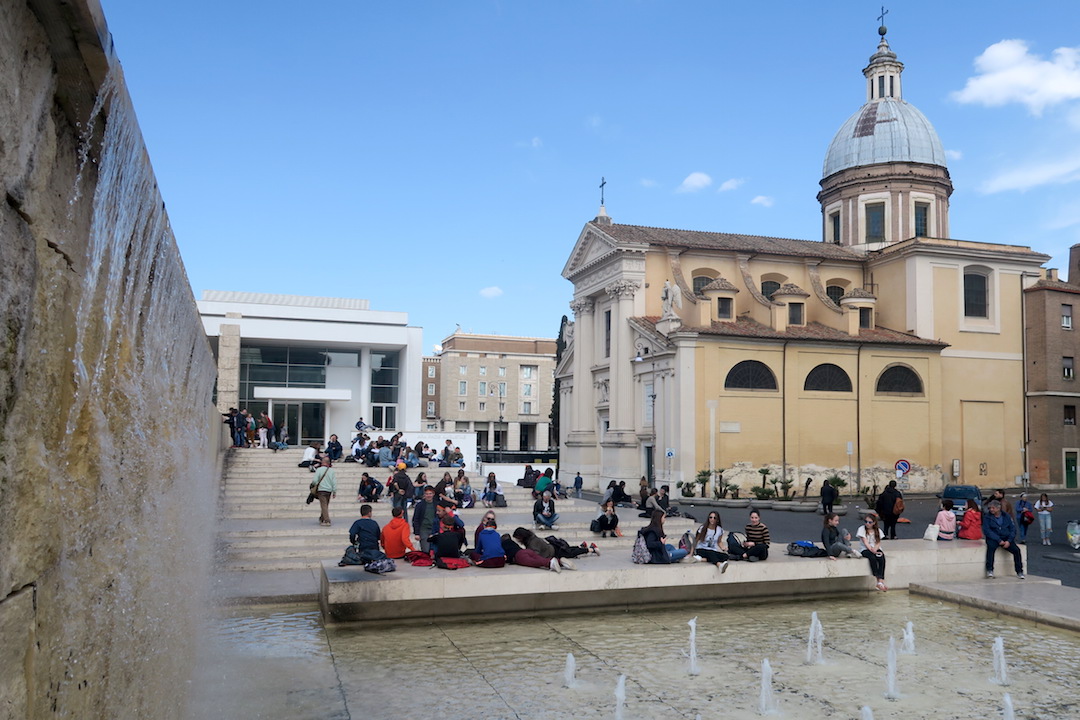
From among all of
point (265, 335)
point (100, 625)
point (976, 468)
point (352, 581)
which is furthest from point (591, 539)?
point (976, 468)

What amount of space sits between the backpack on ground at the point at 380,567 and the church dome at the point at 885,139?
46.5 meters

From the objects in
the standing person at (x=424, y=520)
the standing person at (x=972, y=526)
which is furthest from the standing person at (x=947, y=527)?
the standing person at (x=424, y=520)

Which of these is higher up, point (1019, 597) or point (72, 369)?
point (72, 369)

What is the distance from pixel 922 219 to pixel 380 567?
1832 inches

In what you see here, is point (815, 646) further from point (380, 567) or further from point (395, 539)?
point (395, 539)

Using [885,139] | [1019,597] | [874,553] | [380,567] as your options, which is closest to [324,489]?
[380,567]

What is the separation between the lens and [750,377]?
38688 mm

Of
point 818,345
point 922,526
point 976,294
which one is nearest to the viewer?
point 922,526

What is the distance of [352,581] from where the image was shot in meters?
10.8

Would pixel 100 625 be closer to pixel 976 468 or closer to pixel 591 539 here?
pixel 591 539

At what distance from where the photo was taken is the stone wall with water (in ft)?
6.06

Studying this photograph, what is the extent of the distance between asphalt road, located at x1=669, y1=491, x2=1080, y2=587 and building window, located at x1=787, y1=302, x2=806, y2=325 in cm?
886

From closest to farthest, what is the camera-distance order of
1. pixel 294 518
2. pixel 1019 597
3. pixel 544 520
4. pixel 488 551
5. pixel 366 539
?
pixel 366 539
pixel 488 551
pixel 1019 597
pixel 544 520
pixel 294 518

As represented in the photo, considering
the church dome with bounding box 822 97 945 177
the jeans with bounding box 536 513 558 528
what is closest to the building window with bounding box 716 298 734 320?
the church dome with bounding box 822 97 945 177
